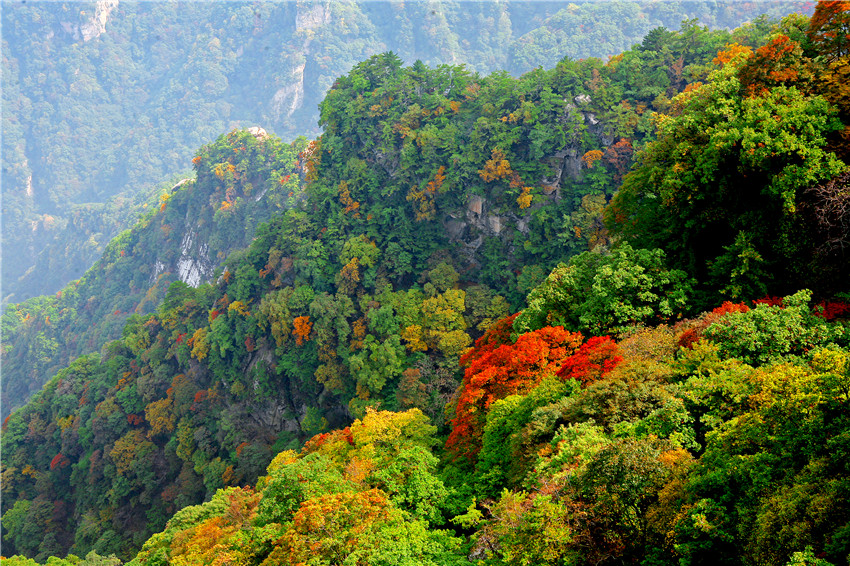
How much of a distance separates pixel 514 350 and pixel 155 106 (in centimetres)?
21958

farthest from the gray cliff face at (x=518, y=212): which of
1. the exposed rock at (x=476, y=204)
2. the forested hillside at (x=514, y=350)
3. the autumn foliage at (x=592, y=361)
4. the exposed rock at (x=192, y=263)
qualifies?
the exposed rock at (x=192, y=263)

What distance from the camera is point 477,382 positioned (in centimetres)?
1883

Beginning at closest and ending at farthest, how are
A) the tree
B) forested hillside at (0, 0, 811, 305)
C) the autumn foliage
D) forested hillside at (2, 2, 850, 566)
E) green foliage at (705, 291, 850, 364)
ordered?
forested hillside at (2, 2, 850, 566)
green foliage at (705, 291, 850, 364)
the autumn foliage
the tree
forested hillside at (0, 0, 811, 305)

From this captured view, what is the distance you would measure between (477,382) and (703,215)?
950 centimetres

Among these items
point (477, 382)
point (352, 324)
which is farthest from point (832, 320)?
point (352, 324)

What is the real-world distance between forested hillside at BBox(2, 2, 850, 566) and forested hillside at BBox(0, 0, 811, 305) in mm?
112845

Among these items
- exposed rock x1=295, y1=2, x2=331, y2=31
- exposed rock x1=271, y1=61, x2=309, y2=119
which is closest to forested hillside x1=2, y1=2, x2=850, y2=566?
exposed rock x1=271, y1=61, x2=309, y2=119

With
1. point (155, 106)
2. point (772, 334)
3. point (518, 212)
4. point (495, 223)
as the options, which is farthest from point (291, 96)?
point (772, 334)

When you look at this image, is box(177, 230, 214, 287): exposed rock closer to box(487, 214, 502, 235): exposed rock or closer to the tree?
box(487, 214, 502, 235): exposed rock

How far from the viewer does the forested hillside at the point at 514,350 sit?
9.75 meters

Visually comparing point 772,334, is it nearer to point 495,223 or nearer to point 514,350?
point 514,350

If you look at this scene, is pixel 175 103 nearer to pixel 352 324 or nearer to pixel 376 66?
pixel 376 66

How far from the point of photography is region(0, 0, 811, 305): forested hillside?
161 m

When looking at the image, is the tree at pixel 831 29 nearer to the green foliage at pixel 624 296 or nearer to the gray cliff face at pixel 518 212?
the green foliage at pixel 624 296
